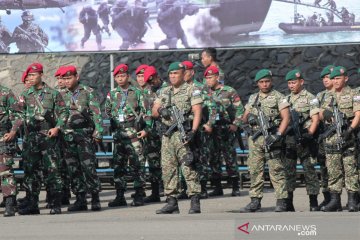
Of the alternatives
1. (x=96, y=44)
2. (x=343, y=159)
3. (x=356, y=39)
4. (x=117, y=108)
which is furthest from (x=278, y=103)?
(x=96, y=44)

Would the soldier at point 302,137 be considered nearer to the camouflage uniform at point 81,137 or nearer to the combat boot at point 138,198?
the combat boot at point 138,198

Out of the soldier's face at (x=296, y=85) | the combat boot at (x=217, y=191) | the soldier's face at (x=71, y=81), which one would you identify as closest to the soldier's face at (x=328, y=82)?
the soldier's face at (x=296, y=85)

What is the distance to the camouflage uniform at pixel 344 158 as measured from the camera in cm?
1741

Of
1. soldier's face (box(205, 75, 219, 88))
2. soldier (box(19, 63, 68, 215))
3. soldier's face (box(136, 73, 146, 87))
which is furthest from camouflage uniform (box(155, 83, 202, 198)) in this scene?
soldier's face (box(136, 73, 146, 87))

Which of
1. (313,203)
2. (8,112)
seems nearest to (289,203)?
(313,203)

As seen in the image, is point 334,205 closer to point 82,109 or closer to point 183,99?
point 183,99

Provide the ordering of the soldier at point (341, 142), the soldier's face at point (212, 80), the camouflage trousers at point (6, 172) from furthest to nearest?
→ 1. the soldier's face at point (212, 80)
2. the camouflage trousers at point (6, 172)
3. the soldier at point (341, 142)

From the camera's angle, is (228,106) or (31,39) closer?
(228,106)

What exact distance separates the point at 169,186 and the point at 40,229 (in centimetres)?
208

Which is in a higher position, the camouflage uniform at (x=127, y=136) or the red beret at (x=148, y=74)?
the red beret at (x=148, y=74)

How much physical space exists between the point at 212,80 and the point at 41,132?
328 centimetres

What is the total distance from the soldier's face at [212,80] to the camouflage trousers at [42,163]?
303 centimetres

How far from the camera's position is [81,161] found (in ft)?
60.4

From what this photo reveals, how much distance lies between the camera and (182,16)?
2236 cm
